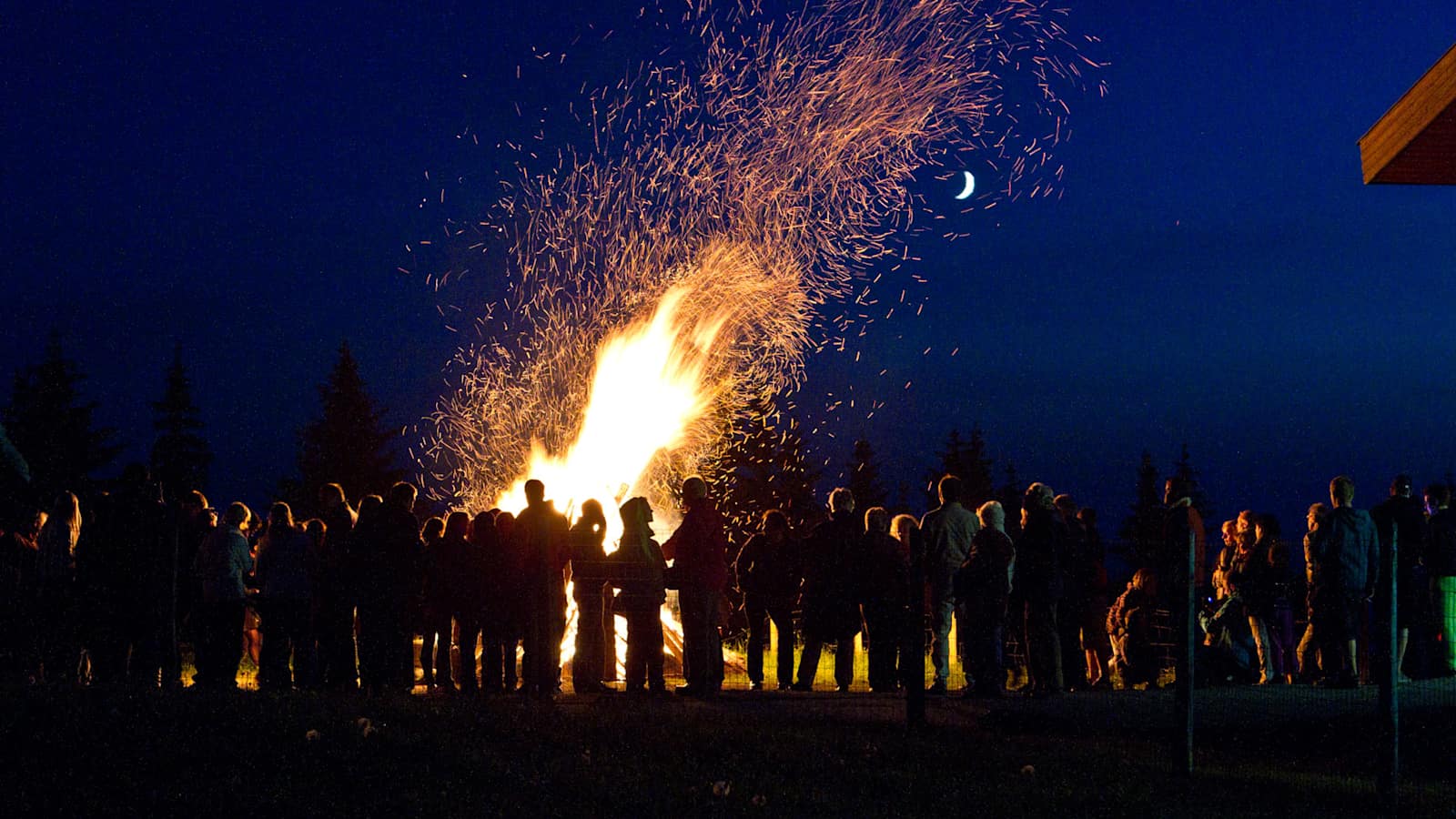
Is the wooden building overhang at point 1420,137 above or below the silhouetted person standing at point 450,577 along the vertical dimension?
above

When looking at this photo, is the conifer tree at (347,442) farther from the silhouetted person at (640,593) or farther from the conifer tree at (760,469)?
the silhouetted person at (640,593)

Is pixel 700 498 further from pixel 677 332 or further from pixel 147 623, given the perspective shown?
pixel 677 332

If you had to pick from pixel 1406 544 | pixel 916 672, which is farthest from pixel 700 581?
pixel 1406 544

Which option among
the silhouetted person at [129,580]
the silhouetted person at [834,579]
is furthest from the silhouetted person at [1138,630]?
the silhouetted person at [129,580]

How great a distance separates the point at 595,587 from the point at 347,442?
139 ft

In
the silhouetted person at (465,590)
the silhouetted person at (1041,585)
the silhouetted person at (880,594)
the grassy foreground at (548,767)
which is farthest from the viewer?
the silhouetted person at (880,594)

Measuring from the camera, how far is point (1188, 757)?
10047 mm

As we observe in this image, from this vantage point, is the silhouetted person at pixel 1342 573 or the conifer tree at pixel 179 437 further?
the conifer tree at pixel 179 437

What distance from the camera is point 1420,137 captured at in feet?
41.6

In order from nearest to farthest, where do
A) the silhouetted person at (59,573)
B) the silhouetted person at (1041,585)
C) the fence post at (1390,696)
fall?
the fence post at (1390,696) < the silhouetted person at (59,573) < the silhouetted person at (1041,585)

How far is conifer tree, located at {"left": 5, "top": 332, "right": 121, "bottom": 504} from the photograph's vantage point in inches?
1741

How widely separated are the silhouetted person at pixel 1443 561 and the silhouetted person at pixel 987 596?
438cm

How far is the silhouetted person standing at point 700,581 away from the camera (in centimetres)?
1346

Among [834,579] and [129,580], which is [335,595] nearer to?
[129,580]
